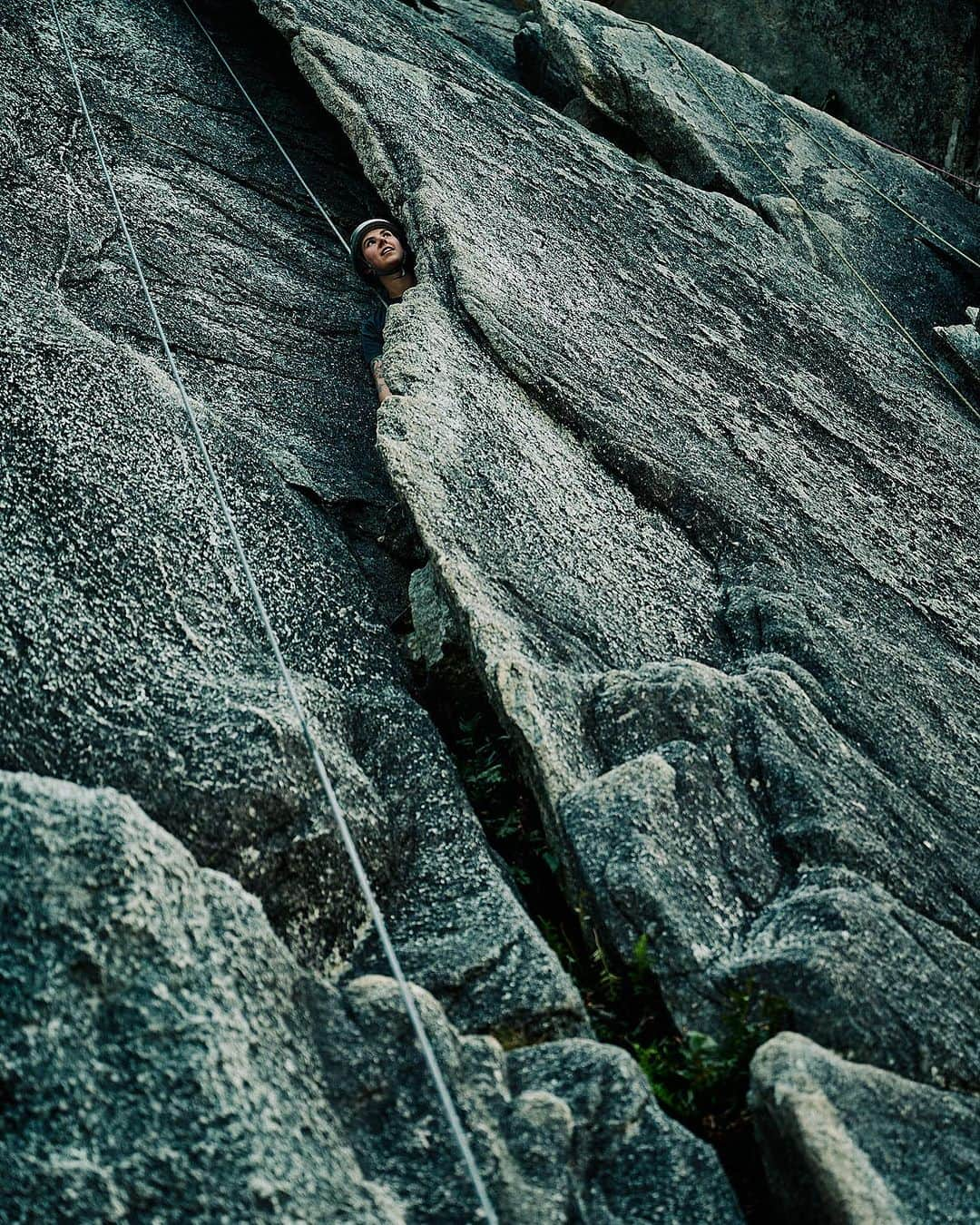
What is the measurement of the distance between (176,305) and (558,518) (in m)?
3.37

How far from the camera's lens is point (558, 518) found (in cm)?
641

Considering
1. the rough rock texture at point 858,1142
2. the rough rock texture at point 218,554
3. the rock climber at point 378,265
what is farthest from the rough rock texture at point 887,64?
the rough rock texture at point 858,1142

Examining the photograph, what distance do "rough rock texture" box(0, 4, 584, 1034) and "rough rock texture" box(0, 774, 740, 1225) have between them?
53 centimetres

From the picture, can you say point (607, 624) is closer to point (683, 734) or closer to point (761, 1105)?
point (683, 734)

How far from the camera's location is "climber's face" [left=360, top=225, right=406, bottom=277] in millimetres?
8156

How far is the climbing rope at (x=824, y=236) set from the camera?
9716mm

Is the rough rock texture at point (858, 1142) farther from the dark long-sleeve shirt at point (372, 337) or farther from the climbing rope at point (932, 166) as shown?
the climbing rope at point (932, 166)

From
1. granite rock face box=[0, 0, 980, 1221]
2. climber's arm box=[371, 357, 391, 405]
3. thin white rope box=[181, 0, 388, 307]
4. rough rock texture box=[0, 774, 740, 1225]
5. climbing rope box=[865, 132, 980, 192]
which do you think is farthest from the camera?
climbing rope box=[865, 132, 980, 192]

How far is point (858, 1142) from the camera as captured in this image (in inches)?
142

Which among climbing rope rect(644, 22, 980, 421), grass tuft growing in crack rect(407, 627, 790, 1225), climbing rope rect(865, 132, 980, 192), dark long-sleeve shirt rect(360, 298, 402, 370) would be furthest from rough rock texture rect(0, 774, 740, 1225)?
climbing rope rect(865, 132, 980, 192)

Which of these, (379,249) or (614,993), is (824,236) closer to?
(379,249)

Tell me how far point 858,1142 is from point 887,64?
14931 mm

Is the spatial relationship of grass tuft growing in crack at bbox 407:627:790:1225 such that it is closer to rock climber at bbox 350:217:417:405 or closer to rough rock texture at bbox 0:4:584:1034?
rough rock texture at bbox 0:4:584:1034

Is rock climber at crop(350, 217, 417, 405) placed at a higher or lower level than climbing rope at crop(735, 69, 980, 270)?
lower
